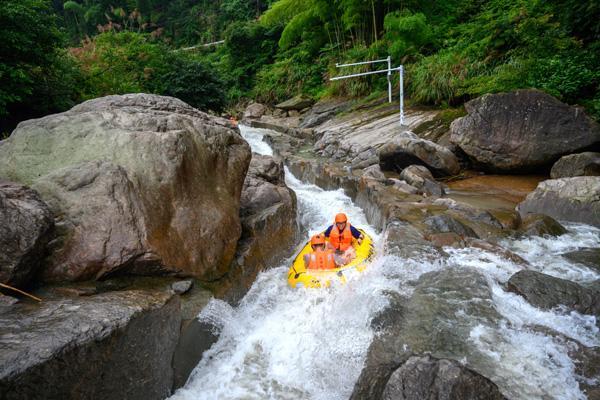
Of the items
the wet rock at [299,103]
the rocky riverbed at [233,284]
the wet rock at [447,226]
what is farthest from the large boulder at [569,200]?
the wet rock at [299,103]

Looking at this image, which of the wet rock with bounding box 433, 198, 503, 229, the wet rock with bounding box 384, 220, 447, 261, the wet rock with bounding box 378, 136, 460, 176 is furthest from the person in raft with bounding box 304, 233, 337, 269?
the wet rock with bounding box 378, 136, 460, 176

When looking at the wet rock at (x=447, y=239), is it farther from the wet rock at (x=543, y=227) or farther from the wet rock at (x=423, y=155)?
the wet rock at (x=423, y=155)

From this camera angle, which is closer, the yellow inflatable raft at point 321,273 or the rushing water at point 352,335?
the rushing water at point 352,335

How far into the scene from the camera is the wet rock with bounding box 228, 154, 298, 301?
17.4 ft

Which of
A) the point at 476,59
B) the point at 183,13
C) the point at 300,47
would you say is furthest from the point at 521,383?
the point at 183,13

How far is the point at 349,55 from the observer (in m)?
17.5

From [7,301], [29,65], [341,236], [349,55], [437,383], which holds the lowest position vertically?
[341,236]

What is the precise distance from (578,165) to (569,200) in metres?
1.57

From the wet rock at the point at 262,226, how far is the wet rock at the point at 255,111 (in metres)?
16.8

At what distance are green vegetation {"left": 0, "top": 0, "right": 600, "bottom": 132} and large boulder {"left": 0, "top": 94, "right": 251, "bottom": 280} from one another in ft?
12.4

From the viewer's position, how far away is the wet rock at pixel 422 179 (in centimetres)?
874

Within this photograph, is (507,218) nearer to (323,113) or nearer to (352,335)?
(352,335)

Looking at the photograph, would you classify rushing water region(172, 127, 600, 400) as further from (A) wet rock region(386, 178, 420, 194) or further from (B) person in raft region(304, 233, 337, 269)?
(A) wet rock region(386, 178, 420, 194)

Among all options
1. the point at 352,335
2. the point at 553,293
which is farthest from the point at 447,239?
the point at 352,335
